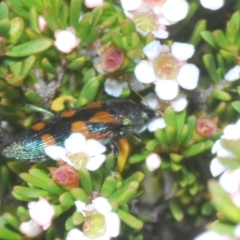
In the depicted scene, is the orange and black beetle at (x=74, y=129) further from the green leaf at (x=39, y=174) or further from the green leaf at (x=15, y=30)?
the green leaf at (x=15, y=30)

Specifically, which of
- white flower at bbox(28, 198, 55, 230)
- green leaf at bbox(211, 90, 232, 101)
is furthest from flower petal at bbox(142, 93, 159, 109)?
white flower at bbox(28, 198, 55, 230)

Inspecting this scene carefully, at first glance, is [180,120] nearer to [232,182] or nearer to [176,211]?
[176,211]

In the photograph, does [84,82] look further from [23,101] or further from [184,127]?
[184,127]

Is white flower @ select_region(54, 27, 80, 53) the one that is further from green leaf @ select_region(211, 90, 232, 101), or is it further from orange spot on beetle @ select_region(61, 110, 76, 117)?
green leaf @ select_region(211, 90, 232, 101)

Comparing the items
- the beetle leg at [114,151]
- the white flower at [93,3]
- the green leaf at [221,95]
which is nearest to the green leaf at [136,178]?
the beetle leg at [114,151]

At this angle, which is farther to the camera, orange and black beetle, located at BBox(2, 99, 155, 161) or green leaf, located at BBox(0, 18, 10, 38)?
orange and black beetle, located at BBox(2, 99, 155, 161)

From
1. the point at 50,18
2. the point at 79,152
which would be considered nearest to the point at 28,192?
the point at 79,152

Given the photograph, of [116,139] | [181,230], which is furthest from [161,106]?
[181,230]
